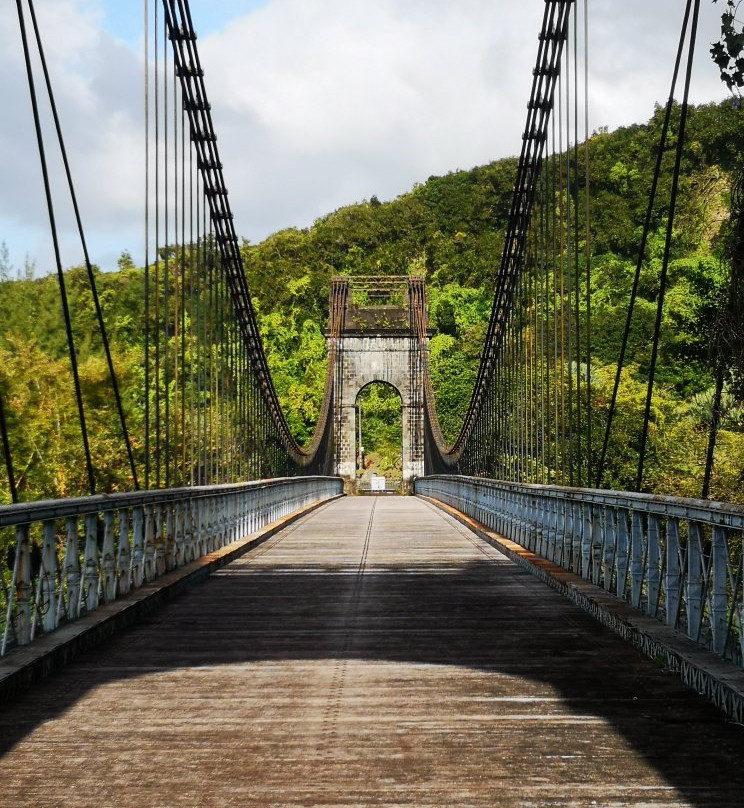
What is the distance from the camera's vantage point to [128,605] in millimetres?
7199

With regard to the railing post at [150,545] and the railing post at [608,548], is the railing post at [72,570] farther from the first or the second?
the railing post at [608,548]

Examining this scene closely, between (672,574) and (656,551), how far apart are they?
43 cm

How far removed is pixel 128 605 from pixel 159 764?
3.32 metres

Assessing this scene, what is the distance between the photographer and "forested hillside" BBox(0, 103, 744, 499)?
115ft

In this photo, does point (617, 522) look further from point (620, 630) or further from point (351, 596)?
point (351, 596)

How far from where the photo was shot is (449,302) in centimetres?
7238

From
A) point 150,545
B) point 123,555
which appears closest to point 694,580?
point 123,555

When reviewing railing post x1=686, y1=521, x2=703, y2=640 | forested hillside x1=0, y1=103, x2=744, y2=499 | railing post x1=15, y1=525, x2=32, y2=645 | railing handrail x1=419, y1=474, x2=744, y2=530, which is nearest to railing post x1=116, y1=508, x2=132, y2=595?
railing post x1=15, y1=525, x2=32, y2=645

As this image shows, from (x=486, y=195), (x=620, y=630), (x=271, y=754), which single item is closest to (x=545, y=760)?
(x=271, y=754)

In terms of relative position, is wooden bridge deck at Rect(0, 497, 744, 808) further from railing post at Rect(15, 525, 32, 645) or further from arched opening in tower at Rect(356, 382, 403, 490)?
arched opening in tower at Rect(356, 382, 403, 490)

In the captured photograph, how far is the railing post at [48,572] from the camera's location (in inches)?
223

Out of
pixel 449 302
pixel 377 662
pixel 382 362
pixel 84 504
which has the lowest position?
pixel 377 662

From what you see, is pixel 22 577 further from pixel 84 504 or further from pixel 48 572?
pixel 84 504

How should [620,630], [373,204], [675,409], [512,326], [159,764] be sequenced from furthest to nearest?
1. [373,204]
2. [675,409]
3. [512,326]
4. [620,630]
5. [159,764]
